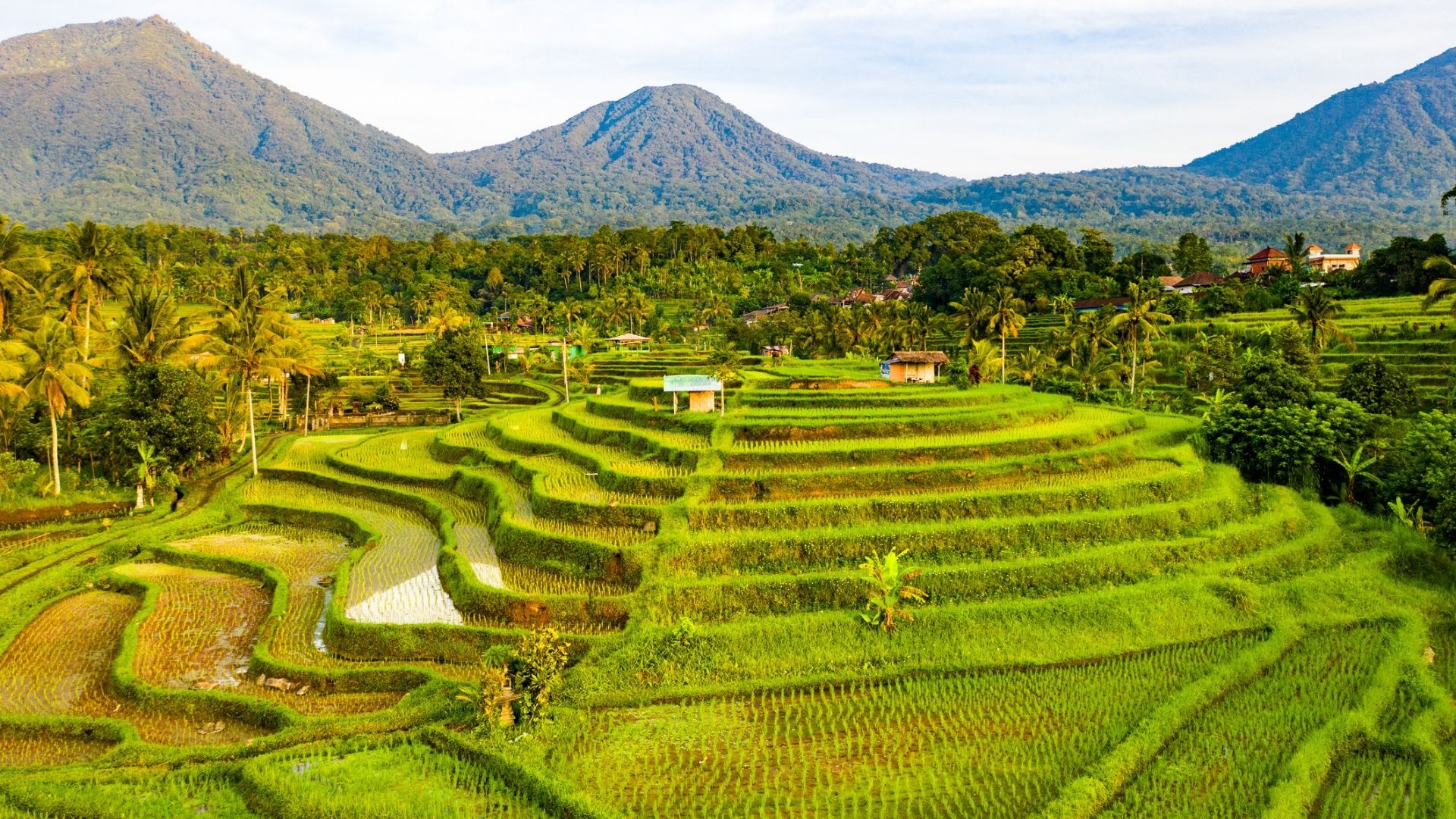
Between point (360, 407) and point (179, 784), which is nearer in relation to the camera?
point (179, 784)

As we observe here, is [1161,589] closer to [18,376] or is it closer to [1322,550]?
[1322,550]

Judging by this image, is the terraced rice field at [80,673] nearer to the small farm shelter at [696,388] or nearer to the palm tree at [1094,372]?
the small farm shelter at [696,388]

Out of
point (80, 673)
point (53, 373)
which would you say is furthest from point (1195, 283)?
point (80, 673)

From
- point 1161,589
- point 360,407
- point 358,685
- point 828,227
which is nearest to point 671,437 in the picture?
point 358,685

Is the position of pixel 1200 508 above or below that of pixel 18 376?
below

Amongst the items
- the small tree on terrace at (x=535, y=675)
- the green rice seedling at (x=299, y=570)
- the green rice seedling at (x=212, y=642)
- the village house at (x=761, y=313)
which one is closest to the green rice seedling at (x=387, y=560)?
the green rice seedling at (x=299, y=570)

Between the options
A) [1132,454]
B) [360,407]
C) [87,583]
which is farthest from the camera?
[360,407]
